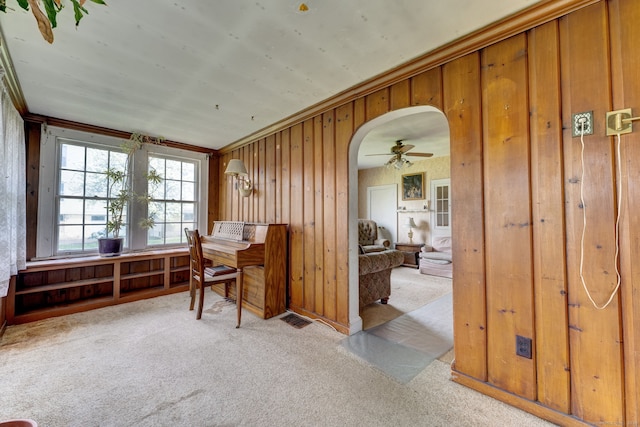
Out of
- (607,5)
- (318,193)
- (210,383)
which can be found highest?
(607,5)

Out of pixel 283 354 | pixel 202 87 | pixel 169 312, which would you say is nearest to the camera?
pixel 283 354

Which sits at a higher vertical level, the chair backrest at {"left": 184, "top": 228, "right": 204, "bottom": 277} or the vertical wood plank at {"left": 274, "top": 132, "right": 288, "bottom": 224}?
the vertical wood plank at {"left": 274, "top": 132, "right": 288, "bottom": 224}

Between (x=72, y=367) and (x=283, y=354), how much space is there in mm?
1602

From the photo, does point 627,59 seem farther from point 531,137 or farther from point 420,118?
point 420,118

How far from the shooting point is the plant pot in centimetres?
342

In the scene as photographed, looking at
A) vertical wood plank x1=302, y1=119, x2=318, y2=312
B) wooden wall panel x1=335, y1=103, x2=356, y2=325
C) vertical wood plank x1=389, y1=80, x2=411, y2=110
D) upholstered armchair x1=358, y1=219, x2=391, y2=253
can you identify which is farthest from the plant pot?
upholstered armchair x1=358, y1=219, x2=391, y2=253

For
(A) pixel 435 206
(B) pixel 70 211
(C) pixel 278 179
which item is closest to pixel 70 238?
(B) pixel 70 211

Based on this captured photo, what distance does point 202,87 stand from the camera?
99.0 inches

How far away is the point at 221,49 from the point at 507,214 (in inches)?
90.6

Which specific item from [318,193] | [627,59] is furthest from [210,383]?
[627,59]

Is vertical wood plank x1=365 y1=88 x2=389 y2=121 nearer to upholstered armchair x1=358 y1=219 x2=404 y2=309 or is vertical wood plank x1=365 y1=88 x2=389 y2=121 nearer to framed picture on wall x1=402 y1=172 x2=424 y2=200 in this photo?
upholstered armchair x1=358 y1=219 x2=404 y2=309

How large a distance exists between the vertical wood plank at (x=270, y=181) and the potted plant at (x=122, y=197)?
5.78 feet

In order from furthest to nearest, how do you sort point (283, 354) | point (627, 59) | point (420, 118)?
point (420, 118), point (283, 354), point (627, 59)

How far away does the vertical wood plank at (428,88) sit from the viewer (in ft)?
6.56
